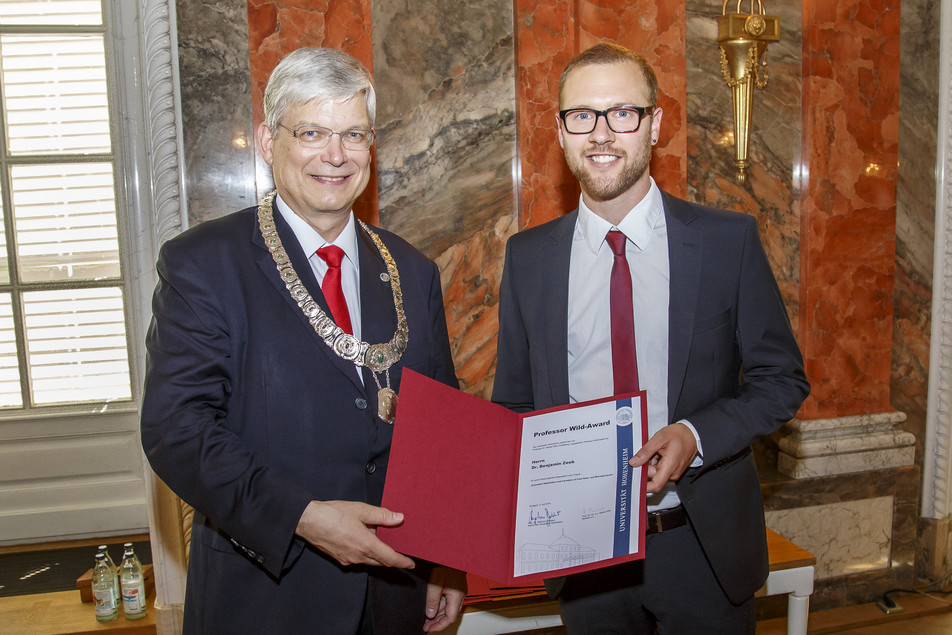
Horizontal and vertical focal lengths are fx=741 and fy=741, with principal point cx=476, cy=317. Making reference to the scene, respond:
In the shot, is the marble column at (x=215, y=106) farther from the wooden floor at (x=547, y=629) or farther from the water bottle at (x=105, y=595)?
the wooden floor at (x=547, y=629)

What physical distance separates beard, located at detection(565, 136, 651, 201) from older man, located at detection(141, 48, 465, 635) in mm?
522

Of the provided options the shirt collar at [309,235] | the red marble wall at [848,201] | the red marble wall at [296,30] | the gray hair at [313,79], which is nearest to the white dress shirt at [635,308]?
the shirt collar at [309,235]

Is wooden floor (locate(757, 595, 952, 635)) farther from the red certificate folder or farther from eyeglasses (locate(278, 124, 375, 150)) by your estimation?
eyeglasses (locate(278, 124, 375, 150))

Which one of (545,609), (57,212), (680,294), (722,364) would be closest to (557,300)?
(680,294)

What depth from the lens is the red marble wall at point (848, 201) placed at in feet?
11.0

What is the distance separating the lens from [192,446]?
141 centimetres

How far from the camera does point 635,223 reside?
1861mm

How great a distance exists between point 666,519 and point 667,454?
0.29m

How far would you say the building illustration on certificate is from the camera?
143 cm

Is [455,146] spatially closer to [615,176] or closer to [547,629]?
[615,176]

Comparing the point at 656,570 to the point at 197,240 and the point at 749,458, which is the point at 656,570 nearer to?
the point at 749,458

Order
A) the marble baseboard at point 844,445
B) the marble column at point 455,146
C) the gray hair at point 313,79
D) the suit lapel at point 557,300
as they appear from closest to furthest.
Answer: the gray hair at point 313,79
the suit lapel at point 557,300
the marble column at point 455,146
the marble baseboard at point 844,445

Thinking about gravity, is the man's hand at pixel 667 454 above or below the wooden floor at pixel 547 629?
above

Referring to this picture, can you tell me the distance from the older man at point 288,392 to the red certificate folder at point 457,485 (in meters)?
0.06
